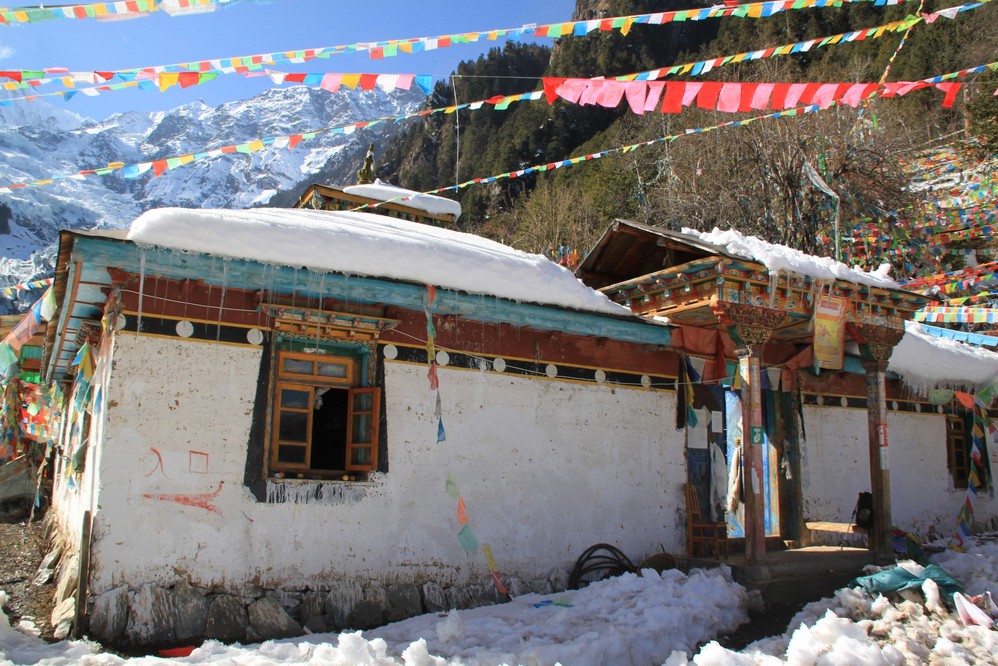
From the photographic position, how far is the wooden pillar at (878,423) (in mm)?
10297

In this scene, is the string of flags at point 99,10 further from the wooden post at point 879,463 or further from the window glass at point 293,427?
the wooden post at point 879,463

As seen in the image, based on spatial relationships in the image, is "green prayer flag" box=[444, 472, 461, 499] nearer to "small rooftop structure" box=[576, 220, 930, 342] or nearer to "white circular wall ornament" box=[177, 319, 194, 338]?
"white circular wall ornament" box=[177, 319, 194, 338]

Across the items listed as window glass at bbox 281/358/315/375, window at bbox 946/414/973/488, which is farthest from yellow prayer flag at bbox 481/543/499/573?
window at bbox 946/414/973/488

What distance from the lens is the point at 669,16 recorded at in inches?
318

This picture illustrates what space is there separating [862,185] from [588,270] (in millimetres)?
14567

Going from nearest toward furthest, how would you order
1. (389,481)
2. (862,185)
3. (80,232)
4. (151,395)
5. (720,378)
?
1. (80,232)
2. (151,395)
3. (389,481)
4. (720,378)
5. (862,185)

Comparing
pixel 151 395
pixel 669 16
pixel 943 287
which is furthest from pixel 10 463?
pixel 943 287

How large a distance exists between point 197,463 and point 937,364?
1192 cm

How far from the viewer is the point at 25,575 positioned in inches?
355

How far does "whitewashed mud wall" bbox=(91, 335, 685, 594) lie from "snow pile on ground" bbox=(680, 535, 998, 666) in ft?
8.27

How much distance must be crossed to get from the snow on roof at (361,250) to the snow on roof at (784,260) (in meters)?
1.66

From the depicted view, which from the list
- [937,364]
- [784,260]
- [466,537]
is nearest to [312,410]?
[466,537]

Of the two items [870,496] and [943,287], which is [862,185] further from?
[870,496]

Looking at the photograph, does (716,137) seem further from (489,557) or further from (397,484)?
(397,484)
